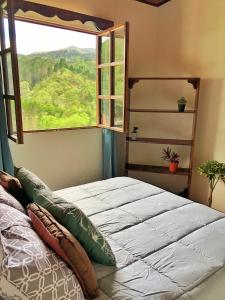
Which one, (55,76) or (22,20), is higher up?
(22,20)

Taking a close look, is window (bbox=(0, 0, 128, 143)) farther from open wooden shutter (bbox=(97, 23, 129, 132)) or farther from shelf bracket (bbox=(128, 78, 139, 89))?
shelf bracket (bbox=(128, 78, 139, 89))

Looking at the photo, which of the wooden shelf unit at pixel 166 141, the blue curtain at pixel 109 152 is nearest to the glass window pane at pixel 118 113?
the wooden shelf unit at pixel 166 141

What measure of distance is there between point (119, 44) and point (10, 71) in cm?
125

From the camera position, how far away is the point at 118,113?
288cm

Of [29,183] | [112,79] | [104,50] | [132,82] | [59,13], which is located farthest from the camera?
[132,82]

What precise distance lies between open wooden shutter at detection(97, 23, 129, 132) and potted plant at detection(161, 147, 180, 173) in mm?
788

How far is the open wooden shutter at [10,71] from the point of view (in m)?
1.74

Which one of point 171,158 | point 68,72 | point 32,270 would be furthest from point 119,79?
point 32,270

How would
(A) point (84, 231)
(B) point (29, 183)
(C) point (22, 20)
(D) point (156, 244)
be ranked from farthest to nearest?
(C) point (22, 20) < (B) point (29, 183) < (D) point (156, 244) < (A) point (84, 231)

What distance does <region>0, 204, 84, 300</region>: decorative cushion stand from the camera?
0.85 meters

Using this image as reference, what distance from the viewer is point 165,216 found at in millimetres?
1739

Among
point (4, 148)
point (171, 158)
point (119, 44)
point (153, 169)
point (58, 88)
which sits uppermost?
point (119, 44)

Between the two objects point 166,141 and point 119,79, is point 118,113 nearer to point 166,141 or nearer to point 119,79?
point 119,79

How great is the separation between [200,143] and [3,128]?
7.30 ft
